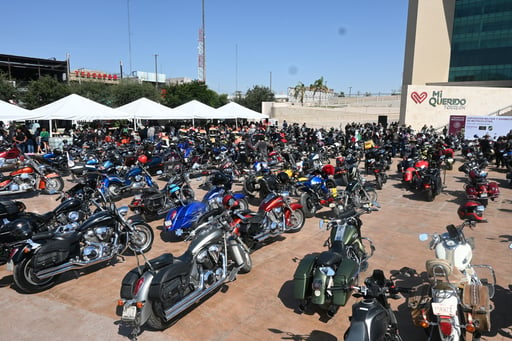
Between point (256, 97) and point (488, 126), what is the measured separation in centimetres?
4007

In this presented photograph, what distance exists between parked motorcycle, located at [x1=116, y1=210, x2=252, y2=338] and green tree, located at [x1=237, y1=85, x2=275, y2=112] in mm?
52005

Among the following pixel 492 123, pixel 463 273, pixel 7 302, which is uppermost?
pixel 492 123

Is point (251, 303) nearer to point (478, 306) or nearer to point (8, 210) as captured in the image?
point (478, 306)

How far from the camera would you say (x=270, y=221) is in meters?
5.72

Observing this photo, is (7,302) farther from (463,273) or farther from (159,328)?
(463,273)

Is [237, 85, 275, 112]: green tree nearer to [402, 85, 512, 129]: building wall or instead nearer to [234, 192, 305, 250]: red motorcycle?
[402, 85, 512, 129]: building wall

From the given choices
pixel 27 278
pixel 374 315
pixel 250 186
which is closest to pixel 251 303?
pixel 374 315

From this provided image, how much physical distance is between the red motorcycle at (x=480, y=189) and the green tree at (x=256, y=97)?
47.8m

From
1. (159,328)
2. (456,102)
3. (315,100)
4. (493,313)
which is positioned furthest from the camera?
(315,100)

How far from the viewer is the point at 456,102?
29.0 m

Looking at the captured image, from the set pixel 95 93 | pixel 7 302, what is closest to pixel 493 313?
pixel 7 302

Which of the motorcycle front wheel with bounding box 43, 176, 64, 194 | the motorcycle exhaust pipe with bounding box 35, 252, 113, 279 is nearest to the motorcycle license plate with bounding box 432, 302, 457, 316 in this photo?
the motorcycle exhaust pipe with bounding box 35, 252, 113, 279

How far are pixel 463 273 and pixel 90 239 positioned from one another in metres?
4.45

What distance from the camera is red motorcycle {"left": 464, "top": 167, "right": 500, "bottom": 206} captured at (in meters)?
8.34
